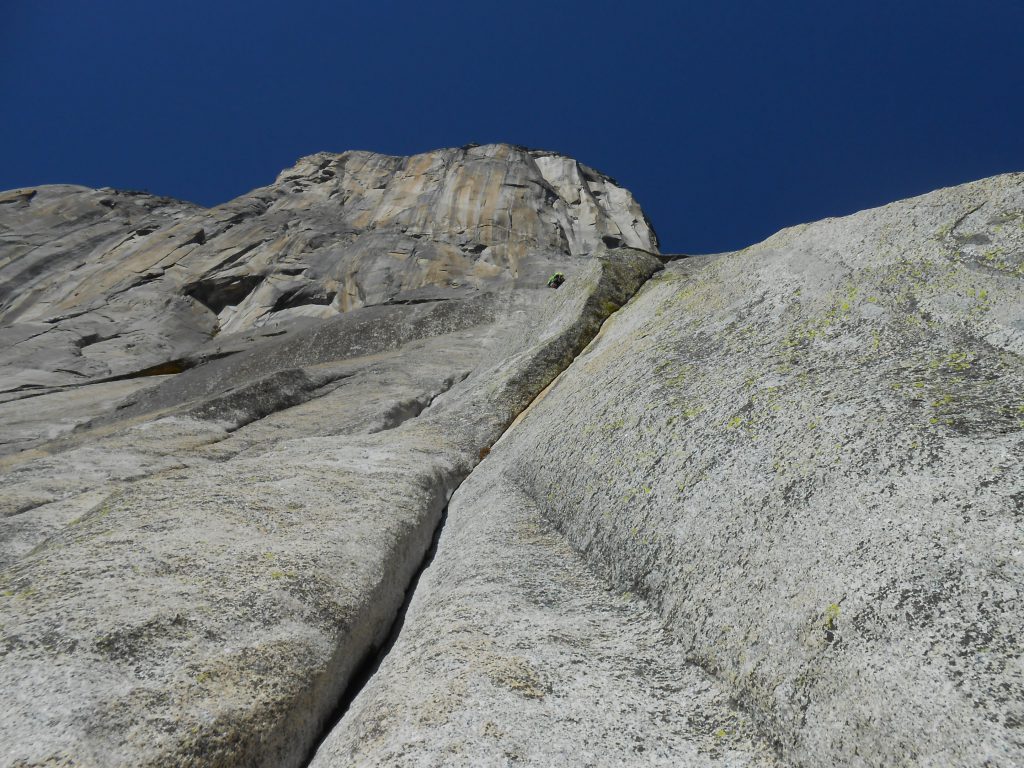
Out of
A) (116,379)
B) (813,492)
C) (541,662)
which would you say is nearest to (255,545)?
(541,662)

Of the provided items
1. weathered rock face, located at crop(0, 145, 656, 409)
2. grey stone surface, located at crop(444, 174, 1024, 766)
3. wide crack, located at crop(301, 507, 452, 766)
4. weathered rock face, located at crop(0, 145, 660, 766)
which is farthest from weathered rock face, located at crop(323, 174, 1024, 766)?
weathered rock face, located at crop(0, 145, 656, 409)

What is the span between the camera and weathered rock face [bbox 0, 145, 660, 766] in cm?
566

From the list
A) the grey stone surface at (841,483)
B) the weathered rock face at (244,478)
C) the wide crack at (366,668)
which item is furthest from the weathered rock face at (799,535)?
the weathered rock face at (244,478)

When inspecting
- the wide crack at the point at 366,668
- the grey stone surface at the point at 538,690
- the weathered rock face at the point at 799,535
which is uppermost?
the weathered rock face at the point at 799,535

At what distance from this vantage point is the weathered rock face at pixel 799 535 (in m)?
4.58

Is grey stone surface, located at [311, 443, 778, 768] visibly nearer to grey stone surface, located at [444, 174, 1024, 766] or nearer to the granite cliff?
the granite cliff

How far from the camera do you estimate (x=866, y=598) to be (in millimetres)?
5016

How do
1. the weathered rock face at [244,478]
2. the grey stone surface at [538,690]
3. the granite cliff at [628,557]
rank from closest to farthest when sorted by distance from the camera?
the granite cliff at [628,557], the grey stone surface at [538,690], the weathered rock face at [244,478]

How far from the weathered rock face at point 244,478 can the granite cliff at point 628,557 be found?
5cm

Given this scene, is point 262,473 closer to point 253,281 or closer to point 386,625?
point 386,625

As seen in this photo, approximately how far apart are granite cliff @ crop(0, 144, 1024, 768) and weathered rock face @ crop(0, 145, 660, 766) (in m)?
0.05

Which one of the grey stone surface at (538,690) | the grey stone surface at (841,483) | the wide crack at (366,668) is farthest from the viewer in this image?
the wide crack at (366,668)

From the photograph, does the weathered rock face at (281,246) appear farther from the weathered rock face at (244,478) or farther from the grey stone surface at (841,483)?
the grey stone surface at (841,483)

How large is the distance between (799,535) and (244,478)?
823cm
